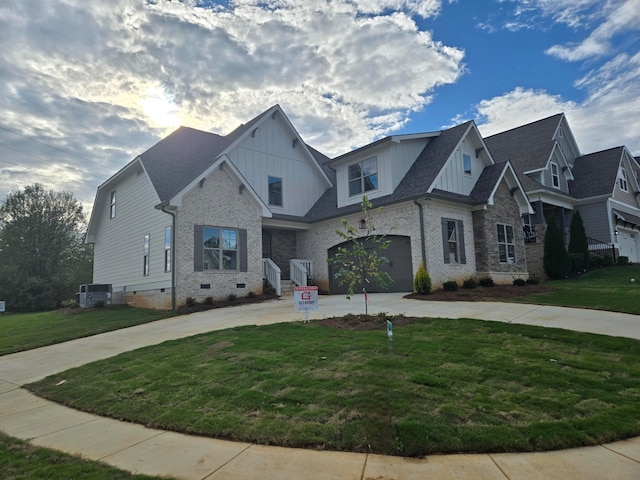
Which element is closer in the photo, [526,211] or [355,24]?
[355,24]

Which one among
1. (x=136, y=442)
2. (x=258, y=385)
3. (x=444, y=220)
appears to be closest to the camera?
(x=136, y=442)

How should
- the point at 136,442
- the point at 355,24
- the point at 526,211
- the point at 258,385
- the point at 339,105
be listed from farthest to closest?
the point at 526,211 < the point at 339,105 < the point at 355,24 < the point at 258,385 < the point at 136,442

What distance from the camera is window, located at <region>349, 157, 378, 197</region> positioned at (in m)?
17.6

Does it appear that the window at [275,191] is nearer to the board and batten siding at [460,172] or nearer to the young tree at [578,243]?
the board and batten siding at [460,172]

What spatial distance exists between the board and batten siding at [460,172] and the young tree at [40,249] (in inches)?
1102

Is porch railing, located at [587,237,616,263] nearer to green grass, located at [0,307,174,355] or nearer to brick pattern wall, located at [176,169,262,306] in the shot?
brick pattern wall, located at [176,169,262,306]

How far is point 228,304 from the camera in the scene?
1459 centimetres

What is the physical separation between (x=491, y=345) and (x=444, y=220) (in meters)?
9.95

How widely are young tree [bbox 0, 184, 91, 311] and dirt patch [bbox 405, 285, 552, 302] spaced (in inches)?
1091

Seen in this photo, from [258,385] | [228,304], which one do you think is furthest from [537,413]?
[228,304]

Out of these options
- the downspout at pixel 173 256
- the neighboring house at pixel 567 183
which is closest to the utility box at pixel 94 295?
the downspout at pixel 173 256

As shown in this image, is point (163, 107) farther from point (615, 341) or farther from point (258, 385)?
point (615, 341)

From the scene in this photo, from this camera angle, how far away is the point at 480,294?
13734mm

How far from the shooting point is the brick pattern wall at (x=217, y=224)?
14719 millimetres
